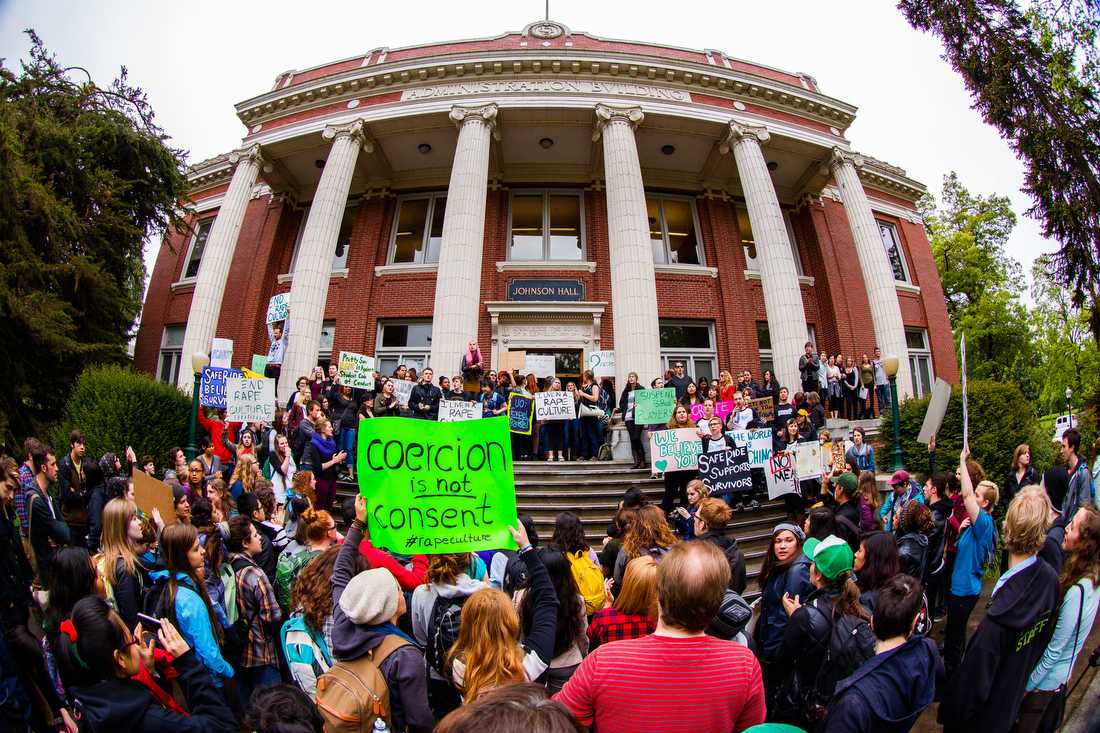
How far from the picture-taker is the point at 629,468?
1130 centimetres

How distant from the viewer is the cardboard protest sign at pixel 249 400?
10.8m

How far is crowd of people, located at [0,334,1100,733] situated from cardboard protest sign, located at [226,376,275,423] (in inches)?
214

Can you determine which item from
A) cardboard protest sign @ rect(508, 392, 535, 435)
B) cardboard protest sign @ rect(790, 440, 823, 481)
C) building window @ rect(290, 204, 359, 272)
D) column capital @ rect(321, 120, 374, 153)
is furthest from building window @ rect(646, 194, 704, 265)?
cardboard protest sign @ rect(790, 440, 823, 481)

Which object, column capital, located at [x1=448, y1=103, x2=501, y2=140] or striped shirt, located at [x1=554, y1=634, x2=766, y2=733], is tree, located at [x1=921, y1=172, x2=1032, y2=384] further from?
striped shirt, located at [x1=554, y1=634, x2=766, y2=733]

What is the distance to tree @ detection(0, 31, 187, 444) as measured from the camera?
12969 mm

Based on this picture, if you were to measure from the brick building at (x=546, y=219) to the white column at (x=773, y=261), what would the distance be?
0.21 ft

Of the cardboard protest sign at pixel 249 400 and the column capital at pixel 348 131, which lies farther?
the column capital at pixel 348 131

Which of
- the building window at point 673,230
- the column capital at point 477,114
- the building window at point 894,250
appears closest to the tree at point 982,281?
the building window at point 894,250

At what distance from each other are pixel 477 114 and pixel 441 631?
703 inches

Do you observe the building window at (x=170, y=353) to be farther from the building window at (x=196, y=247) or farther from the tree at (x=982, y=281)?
the tree at (x=982, y=281)

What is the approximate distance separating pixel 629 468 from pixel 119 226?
1591 cm

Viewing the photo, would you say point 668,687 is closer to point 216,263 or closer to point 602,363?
point 602,363

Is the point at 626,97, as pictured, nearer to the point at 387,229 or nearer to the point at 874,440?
the point at 387,229

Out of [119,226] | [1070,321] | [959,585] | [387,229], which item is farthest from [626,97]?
[1070,321]
